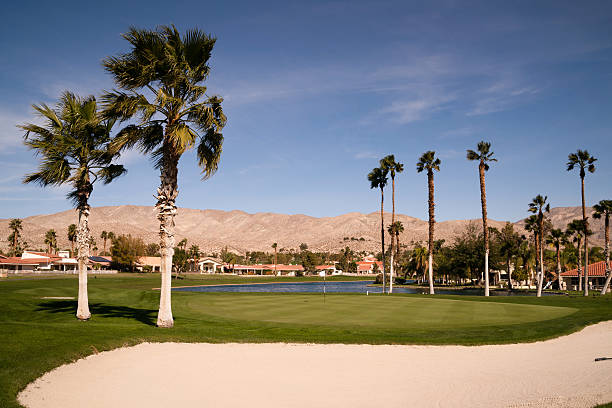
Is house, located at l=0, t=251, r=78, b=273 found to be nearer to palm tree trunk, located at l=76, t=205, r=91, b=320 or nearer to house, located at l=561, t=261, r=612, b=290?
palm tree trunk, located at l=76, t=205, r=91, b=320

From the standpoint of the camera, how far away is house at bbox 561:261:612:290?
2825 inches

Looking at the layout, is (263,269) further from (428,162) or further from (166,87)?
(166,87)

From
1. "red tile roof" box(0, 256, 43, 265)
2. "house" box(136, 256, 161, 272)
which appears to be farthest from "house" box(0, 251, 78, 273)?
"house" box(136, 256, 161, 272)

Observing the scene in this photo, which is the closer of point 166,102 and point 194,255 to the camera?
point 166,102

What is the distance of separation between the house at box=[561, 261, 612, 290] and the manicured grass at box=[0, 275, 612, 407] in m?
52.6

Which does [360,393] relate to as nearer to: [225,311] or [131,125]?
[131,125]

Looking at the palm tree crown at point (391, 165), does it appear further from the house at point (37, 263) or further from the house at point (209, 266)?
the house at point (209, 266)

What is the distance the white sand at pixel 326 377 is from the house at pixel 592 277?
6693cm

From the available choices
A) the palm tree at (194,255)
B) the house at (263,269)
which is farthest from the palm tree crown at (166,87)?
the house at (263,269)

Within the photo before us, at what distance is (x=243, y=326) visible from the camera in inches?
787

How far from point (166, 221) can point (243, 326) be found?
19.0ft

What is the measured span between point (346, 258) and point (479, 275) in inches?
3708

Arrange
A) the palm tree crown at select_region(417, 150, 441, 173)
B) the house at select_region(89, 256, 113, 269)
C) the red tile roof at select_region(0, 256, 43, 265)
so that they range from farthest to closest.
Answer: the house at select_region(89, 256, 113, 269), the red tile roof at select_region(0, 256, 43, 265), the palm tree crown at select_region(417, 150, 441, 173)

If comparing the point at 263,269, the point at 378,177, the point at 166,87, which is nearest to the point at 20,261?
the point at 263,269
